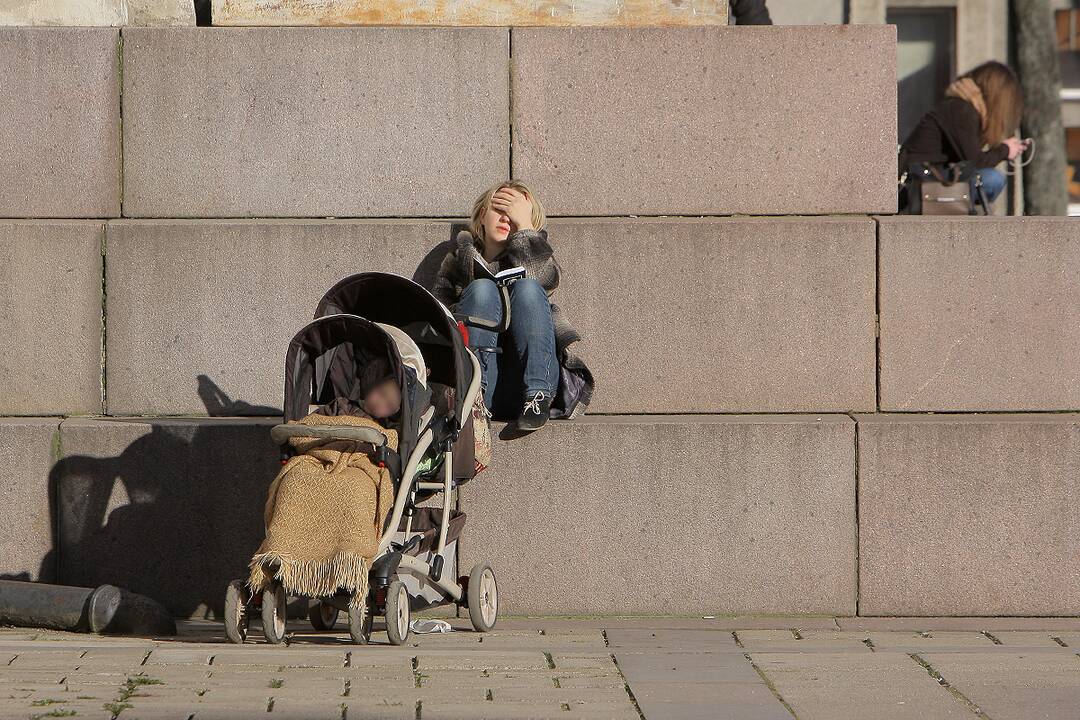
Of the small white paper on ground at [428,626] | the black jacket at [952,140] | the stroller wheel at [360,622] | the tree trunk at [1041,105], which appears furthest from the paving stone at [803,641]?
the tree trunk at [1041,105]

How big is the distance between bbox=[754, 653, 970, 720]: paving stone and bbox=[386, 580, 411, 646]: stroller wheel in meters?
1.28

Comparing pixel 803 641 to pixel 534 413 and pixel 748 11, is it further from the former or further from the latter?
pixel 748 11

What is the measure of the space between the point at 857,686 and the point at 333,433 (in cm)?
198

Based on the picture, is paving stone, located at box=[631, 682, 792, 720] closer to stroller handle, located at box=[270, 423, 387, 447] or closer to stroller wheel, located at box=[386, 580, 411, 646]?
stroller wheel, located at box=[386, 580, 411, 646]

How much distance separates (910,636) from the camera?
6145 millimetres

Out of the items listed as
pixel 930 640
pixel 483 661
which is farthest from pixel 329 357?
pixel 930 640

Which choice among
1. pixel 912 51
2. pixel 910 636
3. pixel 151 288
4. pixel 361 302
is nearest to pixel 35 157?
pixel 151 288

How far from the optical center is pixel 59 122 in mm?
7125

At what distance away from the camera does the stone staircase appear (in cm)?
658

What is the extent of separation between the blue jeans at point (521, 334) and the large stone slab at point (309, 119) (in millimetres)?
826

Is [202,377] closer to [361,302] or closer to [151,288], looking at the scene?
[151,288]

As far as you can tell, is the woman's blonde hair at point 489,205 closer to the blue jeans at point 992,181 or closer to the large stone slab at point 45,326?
the large stone slab at point 45,326

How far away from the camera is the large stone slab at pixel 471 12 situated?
24.3 feet

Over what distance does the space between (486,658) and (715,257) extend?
2.39 m
